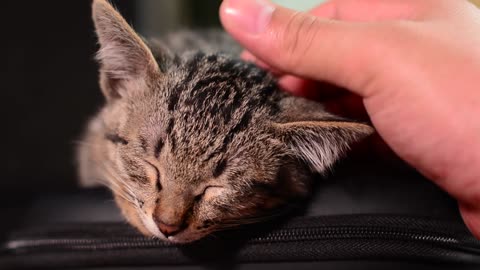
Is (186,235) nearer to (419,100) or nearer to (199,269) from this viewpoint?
(199,269)

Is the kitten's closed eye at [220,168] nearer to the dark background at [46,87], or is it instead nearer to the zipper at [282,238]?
the zipper at [282,238]

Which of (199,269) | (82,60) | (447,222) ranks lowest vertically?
(82,60)

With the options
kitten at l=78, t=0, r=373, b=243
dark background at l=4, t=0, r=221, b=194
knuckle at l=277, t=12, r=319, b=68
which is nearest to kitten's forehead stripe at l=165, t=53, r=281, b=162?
kitten at l=78, t=0, r=373, b=243

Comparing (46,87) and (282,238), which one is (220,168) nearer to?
(282,238)

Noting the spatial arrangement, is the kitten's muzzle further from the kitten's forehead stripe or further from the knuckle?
the knuckle

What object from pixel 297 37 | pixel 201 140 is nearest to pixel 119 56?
pixel 201 140

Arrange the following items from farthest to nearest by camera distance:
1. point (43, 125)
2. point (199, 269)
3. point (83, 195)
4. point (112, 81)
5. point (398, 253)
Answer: point (43, 125) → point (112, 81) → point (83, 195) → point (199, 269) → point (398, 253)

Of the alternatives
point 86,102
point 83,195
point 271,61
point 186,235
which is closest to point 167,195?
point 186,235

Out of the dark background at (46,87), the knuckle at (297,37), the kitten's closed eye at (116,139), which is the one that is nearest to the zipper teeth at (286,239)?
the kitten's closed eye at (116,139)
